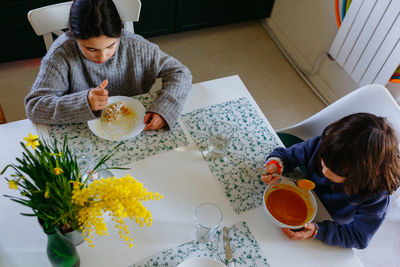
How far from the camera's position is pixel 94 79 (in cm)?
131

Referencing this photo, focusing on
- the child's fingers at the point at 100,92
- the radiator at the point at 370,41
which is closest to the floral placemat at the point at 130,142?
the child's fingers at the point at 100,92

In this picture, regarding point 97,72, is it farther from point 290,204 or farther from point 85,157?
point 290,204

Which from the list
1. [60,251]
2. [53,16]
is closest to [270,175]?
[60,251]

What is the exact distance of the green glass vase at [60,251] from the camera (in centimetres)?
75

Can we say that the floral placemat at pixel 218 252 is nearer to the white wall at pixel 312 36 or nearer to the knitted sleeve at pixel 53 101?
the knitted sleeve at pixel 53 101

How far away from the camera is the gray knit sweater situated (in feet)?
3.67

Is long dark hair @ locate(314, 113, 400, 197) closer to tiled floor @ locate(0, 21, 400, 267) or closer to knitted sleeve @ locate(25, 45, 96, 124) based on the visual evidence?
knitted sleeve @ locate(25, 45, 96, 124)

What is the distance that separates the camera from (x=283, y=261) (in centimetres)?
96

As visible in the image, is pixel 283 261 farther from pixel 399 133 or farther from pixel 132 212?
pixel 399 133

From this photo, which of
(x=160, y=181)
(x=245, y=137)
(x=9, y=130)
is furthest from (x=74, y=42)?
(x=245, y=137)

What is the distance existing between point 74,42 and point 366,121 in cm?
101

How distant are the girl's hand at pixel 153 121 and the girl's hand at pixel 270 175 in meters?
0.39

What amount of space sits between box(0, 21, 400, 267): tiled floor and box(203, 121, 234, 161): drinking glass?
1.19m

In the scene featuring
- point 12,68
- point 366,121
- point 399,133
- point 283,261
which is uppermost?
point 366,121
